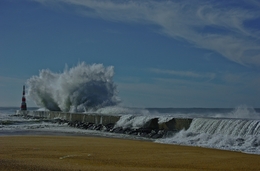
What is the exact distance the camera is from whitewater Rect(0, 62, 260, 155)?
37.3 ft

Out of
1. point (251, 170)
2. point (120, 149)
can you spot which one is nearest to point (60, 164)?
point (120, 149)

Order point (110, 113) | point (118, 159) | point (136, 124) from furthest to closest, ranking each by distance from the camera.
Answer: point (110, 113) → point (136, 124) → point (118, 159)

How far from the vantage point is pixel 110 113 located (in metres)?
28.5

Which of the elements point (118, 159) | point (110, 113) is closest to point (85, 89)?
point (110, 113)

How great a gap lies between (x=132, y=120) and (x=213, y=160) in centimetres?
1066

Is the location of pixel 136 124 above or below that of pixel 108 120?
below

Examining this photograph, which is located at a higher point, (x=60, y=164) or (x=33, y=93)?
(x=33, y=93)

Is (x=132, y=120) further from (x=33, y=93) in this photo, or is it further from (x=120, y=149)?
(x=33, y=93)

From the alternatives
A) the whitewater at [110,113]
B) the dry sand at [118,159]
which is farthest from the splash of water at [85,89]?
the dry sand at [118,159]

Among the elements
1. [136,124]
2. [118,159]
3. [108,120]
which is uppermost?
[108,120]

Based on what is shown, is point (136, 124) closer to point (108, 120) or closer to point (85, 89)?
point (108, 120)

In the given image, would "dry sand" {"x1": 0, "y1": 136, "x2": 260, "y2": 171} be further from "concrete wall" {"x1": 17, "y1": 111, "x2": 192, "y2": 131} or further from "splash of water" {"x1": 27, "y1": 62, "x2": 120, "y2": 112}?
"splash of water" {"x1": 27, "y1": 62, "x2": 120, "y2": 112}

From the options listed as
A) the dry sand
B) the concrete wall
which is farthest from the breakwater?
the dry sand

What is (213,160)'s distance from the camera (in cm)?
777
